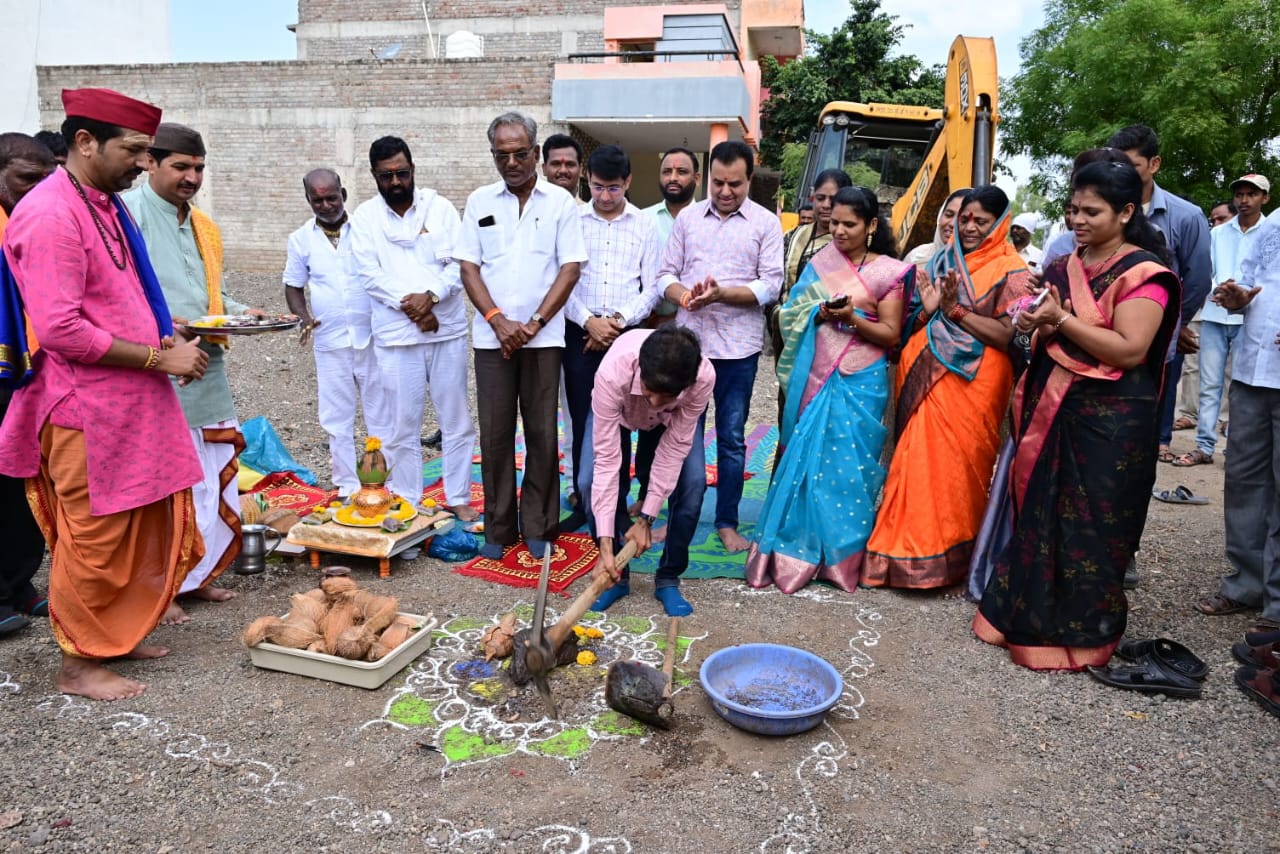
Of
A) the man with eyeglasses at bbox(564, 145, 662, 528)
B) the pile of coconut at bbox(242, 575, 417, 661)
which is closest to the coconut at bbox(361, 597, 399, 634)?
the pile of coconut at bbox(242, 575, 417, 661)

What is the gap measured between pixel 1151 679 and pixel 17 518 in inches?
176

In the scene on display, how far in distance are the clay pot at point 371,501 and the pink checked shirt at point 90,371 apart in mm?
1047

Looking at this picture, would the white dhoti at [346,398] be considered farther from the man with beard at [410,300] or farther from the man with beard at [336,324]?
the man with beard at [410,300]

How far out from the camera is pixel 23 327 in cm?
292

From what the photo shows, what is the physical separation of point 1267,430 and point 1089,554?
1265mm

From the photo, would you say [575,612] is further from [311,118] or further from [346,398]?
[311,118]

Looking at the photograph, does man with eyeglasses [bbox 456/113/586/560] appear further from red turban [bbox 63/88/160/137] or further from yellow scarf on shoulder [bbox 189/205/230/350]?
red turban [bbox 63/88/160/137]

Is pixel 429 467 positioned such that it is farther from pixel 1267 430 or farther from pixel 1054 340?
pixel 1267 430

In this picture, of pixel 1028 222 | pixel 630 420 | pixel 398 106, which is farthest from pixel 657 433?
pixel 398 106

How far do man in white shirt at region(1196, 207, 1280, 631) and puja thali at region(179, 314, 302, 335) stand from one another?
3.99m

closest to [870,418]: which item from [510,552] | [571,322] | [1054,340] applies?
[1054,340]

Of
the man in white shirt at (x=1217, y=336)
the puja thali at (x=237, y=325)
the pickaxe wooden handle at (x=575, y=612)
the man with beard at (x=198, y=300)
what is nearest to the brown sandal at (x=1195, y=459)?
the man in white shirt at (x=1217, y=336)

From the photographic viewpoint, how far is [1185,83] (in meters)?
13.3

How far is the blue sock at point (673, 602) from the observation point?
3689mm
